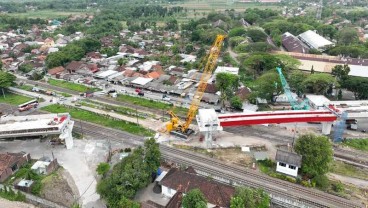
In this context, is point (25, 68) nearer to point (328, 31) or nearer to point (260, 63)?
point (260, 63)

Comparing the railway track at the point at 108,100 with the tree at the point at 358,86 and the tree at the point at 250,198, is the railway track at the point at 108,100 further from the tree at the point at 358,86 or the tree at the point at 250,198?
the tree at the point at 358,86

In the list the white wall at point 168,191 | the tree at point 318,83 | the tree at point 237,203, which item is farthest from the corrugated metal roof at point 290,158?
the tree at point 318,83

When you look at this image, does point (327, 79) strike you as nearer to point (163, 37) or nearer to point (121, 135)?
point (121, 135)

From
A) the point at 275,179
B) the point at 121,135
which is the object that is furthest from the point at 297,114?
the point at 121,135

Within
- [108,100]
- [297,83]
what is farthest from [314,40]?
[108,100]

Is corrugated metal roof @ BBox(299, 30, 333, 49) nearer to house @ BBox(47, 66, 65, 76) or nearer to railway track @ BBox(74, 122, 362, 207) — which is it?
railway track @ BBox(74, 122, 362, 207)

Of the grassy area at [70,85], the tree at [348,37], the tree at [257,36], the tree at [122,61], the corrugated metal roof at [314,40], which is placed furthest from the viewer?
the tree at [257,36]
